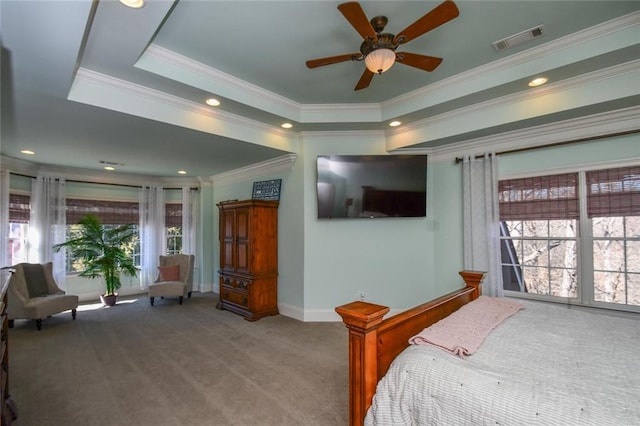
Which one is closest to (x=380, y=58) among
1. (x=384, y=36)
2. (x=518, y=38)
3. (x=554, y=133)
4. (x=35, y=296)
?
(x=384, y=36)

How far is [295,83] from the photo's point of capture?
10.7 ft

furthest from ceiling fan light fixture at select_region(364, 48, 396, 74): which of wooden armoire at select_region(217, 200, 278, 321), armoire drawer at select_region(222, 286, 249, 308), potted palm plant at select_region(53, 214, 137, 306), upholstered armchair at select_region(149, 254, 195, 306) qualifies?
potted palm plant at select_region(53, 214, 137, 306)

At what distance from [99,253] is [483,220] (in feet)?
21.5

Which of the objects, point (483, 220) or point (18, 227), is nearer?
point (483, 220)

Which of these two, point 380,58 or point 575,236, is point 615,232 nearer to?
point 575,236

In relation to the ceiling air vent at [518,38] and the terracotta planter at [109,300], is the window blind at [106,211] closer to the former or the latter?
the terracotta planter at [109,300]

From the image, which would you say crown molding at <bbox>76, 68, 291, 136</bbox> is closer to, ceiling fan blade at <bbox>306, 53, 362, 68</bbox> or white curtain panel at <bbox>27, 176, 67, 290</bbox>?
ceiling fan blade at <bbox>306, 53, 362, 68</bbox>

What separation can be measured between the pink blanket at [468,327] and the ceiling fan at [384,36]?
1774 millimetres

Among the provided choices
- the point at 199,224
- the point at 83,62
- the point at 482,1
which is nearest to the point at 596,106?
the point at 482,1

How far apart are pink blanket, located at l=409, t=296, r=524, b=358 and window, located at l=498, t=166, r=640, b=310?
1.32 m

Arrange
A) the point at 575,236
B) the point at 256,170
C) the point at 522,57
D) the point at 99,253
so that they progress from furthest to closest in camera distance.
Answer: the point at 99,253 < the point at 256,170 < the point at 575,236 < the point at 522,57

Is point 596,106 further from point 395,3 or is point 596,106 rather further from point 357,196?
point 357,196

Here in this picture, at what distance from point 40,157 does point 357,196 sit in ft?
16.7

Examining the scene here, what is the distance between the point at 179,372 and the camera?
288 centimetres
